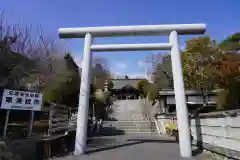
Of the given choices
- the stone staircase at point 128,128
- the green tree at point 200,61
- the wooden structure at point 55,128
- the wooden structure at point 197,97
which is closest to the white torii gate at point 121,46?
the wooden structure at point 55,128

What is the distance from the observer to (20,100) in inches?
277

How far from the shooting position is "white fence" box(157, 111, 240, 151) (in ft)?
18.5

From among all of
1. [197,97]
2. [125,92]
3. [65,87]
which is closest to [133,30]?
[197,97]

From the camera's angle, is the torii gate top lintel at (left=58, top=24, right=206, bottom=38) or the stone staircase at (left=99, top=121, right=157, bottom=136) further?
the stone staircase at (left=99, top=121, right=157, bottom=136)

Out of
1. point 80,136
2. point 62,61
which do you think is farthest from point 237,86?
point 62,61

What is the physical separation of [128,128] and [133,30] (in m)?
11.0

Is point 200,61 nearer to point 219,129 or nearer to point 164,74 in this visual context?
point 219,129

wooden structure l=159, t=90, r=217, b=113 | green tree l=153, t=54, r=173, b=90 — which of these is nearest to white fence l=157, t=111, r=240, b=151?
wooden structure l=159, t=90, r=217, b=113

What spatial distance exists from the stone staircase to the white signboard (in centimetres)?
977

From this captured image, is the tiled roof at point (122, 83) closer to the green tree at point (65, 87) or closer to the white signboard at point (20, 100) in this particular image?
the green tree at point (65, 87)

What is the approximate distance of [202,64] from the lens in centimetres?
1816

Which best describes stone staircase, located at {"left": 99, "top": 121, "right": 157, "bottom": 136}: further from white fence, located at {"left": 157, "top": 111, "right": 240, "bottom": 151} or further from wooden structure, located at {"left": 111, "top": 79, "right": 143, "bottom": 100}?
wooden structure, located at {"left": 111, "top": 79, "right": 143, "bottom": 100}

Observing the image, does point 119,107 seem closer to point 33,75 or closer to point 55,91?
point 55,91

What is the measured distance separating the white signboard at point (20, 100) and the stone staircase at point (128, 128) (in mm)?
9769
